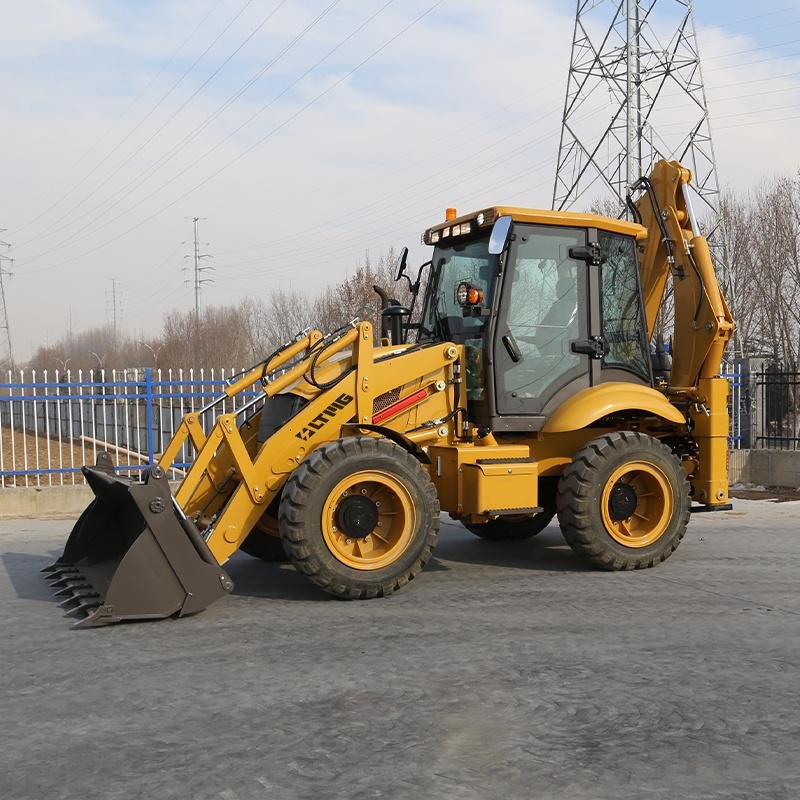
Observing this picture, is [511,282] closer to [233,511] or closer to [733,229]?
[233,511]

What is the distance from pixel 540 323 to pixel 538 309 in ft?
0.37

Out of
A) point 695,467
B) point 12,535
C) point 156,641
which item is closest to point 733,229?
point 695,467

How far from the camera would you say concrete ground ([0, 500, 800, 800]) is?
12.1ft

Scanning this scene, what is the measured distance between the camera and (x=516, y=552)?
8.45 metres

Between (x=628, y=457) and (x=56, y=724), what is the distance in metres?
4.64

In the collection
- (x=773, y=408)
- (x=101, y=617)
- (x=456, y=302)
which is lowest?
(x=101, y=617)

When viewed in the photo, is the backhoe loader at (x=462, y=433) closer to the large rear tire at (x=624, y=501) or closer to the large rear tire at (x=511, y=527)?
the large rear tire at (x=624, y=501)

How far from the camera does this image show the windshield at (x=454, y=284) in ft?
24.7

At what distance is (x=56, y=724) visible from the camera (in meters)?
4.30

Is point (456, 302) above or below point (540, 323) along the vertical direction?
above

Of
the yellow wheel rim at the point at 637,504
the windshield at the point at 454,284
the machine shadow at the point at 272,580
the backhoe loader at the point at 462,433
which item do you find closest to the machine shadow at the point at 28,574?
the backhoe loader at the point at 462,433

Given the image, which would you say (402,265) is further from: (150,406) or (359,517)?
(150,406)

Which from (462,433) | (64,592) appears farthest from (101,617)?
(462,433)

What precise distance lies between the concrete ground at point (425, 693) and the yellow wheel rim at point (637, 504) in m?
0.34
